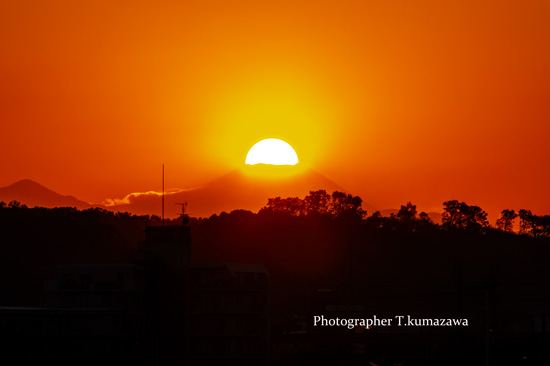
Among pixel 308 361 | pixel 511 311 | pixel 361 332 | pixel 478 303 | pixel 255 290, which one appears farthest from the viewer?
pixel 478 303

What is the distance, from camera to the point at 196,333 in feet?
278

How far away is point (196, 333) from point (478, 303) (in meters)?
111

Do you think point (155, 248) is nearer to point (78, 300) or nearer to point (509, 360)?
point (78, 300)

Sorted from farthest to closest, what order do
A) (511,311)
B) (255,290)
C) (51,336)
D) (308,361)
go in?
(511,311), (308,361), (255,290), (51,336)

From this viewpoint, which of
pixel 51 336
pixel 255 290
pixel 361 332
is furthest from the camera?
pixel 361 332

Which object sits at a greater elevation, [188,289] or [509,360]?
[188,289]

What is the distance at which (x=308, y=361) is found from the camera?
97.6m

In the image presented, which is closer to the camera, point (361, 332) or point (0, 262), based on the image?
point (361, 332)

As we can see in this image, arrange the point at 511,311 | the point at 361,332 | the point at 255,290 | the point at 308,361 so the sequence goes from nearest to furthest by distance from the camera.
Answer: the point at 255,290
the point at 308,361
the point at 361,332
the point at 511,311

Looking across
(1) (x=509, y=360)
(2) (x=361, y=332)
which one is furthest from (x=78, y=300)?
(1) (x=509, y=360)

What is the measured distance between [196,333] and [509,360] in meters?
31.4

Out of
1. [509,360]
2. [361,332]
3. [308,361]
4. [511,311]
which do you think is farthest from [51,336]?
[511,311]

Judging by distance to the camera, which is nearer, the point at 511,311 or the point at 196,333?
the point at 196,333

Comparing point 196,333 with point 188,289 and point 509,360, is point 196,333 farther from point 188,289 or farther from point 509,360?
point 509,360
